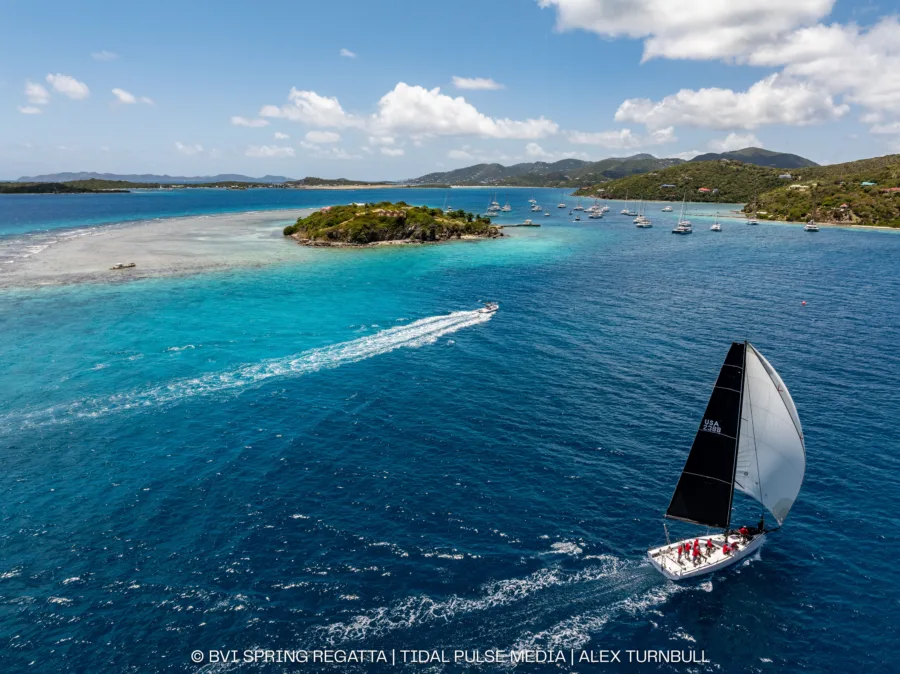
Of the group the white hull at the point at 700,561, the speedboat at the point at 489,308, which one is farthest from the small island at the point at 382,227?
A: the white hull at the point at 700,561

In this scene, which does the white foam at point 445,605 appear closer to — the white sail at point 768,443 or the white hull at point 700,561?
the white hull at point 700,561

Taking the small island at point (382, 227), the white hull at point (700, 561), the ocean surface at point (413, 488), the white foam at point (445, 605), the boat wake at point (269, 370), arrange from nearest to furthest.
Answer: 1. the white foam at point (445, 605)
2. the ocean surface at point (413, 488)
3. the white hull at point (700, 561)
4. the boat wake at point (269, 370)
5. the small island at point (382, 227)

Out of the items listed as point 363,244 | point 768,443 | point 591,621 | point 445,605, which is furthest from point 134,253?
point 768,443

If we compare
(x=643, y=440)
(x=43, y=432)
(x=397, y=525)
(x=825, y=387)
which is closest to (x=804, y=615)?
(x=643, y=440)

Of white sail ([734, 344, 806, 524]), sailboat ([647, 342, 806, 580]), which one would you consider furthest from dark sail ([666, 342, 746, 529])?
white sail ([734, 344, 806, 524])

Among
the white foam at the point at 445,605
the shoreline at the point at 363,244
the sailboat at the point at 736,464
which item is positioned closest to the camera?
the white foam at the point at 445,605

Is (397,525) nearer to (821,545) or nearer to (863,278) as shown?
(821,545)

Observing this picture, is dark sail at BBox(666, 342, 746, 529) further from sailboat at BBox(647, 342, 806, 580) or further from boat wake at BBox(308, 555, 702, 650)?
boat wake at BBox(308, 555, 702, 650)
